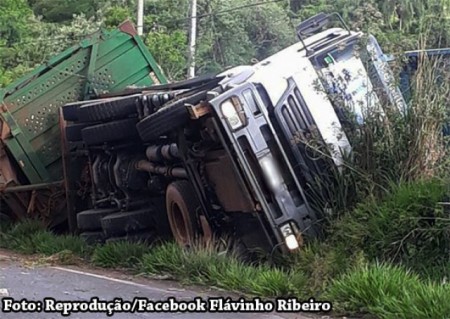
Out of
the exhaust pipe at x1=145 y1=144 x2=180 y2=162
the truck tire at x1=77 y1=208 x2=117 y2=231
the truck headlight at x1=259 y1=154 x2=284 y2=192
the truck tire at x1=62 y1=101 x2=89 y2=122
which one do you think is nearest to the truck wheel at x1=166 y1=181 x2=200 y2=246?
the exhaust pipe at x1=145 y1=144 x2=180 y2=162

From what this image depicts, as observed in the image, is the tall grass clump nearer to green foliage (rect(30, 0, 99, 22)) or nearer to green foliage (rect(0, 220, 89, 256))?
green foliage (rect(0, 220, 89, 256))

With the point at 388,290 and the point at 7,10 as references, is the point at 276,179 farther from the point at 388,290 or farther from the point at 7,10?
the point at 7,10

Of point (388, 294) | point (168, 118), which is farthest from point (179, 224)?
point (388, 294)

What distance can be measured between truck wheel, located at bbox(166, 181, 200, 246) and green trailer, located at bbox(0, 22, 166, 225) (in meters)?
2.90

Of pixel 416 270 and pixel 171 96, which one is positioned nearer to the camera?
pixel 416 270

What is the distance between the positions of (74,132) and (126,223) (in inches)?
71.3

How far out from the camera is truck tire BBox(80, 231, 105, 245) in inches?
386

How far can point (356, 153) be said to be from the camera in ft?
26.1

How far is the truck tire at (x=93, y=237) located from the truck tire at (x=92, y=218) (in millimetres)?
79

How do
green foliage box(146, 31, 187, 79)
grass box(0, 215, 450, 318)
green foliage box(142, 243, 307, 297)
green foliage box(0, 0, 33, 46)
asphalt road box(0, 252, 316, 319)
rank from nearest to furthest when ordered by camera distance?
grass box(0, 215, 450, 318)
asphalt road box(0, 252, 316, 319)
green foliage box(142, 243, 307, 297)
green foliage box(146, 31, 187, 79)
green foliage box(0, 0, 33, 46)

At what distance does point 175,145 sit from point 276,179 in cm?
134

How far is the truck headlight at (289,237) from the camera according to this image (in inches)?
299

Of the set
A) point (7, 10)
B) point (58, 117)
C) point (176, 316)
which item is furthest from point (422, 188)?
point (7, 10)

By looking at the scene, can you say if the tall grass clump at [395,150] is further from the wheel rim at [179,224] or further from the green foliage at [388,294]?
the wheel rim at [179,224]
